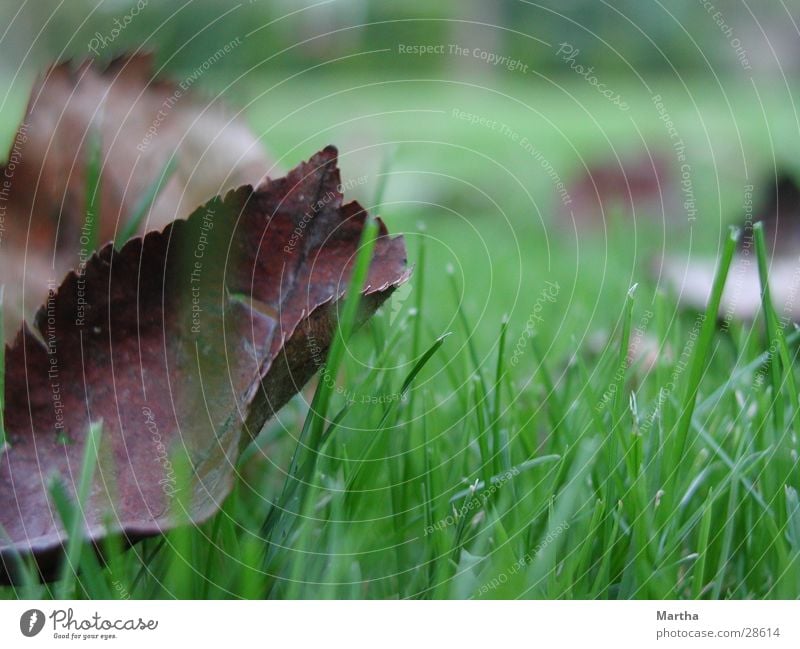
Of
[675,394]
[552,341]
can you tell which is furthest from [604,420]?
[552,341]

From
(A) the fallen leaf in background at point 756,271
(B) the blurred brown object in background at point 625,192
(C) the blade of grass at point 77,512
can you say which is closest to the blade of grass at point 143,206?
(C) the blade of grass at point 77,512

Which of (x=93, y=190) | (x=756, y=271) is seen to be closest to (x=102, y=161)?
(x=93, y=190)

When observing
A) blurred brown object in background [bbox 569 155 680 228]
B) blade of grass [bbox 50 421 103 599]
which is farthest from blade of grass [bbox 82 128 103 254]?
blurred brown object in background [bbox 569 155 680 228]

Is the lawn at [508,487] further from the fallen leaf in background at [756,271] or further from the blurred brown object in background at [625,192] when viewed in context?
the blurred brown object in background at [625,192]

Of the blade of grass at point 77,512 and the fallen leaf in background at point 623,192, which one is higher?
the fallen leaf in background at point 623,192
